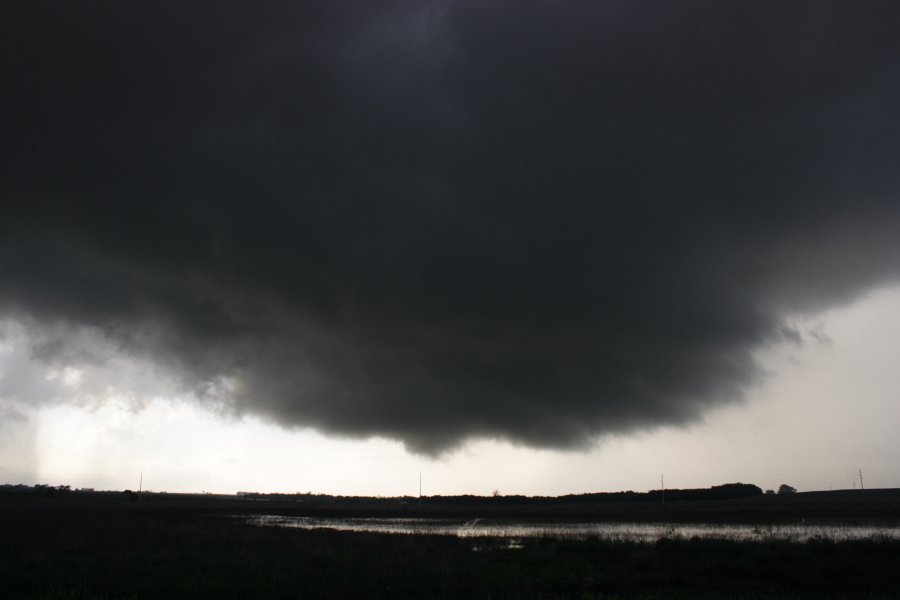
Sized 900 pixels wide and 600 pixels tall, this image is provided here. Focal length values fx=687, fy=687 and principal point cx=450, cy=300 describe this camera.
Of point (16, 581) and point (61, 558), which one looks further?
point (61, 558)

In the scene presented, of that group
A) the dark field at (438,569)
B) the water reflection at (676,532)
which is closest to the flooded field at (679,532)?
the water reflection at (676,532)

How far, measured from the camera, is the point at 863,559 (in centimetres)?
3341

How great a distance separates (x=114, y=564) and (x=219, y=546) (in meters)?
10.9

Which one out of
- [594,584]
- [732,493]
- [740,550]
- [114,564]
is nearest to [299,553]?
[114,564]

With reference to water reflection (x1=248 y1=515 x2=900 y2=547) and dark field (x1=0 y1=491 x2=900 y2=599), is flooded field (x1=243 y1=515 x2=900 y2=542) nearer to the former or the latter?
water reflection (x1=248 y1=515 x2=900 y2=547)

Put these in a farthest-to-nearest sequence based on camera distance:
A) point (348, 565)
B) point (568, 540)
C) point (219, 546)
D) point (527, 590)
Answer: point (568, 540), point (219, 546), point (348, 565), point (527, 590)

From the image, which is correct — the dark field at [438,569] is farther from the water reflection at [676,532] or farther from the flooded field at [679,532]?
the water reflection at [676,532]

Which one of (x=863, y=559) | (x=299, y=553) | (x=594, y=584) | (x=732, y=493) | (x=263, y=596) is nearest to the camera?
(x=263, y=596)

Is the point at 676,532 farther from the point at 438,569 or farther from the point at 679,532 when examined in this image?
the point at 438,569

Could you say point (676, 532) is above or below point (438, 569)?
below

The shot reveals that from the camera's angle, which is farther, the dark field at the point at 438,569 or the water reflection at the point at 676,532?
the water reflection at the point at 676,532

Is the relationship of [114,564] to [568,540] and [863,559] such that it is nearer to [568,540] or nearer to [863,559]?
[568,540]

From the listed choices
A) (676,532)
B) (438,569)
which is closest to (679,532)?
(676,532)

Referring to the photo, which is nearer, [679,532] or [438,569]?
[438,569]
